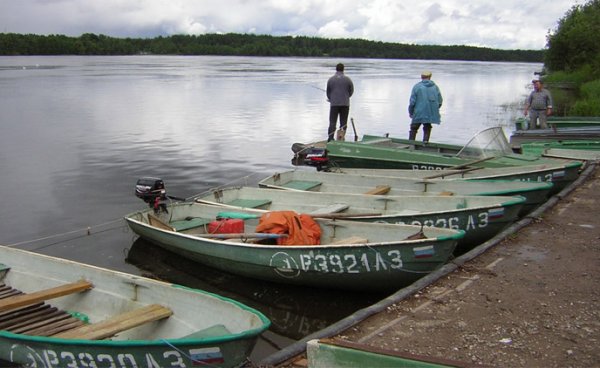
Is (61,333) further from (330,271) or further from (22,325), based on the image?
(330,271)

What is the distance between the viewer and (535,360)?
466 centimetres

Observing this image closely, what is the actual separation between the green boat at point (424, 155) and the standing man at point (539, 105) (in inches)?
155

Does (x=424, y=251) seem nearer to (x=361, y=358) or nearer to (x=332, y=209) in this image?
(x=332, y=209)

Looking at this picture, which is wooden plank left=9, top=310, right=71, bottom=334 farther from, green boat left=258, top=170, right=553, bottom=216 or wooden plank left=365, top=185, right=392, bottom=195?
wooden plank left=365, top=185, right=392, bottom=195

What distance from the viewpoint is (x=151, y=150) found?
765 inches

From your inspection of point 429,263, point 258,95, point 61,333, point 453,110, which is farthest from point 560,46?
point 61,333

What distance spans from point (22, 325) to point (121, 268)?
337cm

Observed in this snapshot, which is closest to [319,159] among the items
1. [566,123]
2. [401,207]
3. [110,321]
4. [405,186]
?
[405,186]

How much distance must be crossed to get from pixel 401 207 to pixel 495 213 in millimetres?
1556

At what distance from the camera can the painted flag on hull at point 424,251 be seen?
22.3 feet

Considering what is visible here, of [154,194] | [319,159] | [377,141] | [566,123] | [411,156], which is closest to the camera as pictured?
[154,194]

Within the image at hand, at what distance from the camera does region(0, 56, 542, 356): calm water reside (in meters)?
9.44

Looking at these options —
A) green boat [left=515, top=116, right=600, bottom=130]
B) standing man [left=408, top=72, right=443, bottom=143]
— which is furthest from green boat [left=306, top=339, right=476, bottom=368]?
green boat [left=515, top=116, right=600, bottom=130]

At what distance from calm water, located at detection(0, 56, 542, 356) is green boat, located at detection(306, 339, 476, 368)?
2753 mm
